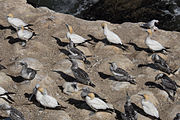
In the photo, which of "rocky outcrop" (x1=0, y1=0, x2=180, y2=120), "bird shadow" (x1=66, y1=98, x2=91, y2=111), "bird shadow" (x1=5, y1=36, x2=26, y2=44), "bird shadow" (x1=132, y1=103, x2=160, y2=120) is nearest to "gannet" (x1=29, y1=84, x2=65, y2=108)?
"rocky outcrop" (x1=0, y1=0, x2=180, y2=120)

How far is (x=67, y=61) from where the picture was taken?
53.0 ft

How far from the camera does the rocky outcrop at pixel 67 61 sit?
13.7m

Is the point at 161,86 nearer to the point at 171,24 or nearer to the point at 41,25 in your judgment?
the point at 41,25

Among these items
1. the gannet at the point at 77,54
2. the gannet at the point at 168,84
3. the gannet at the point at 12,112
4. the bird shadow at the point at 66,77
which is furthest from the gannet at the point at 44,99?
the gannet at the point at 168,84

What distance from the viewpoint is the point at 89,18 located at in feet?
84.5

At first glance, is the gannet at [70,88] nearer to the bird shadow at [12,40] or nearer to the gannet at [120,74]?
the gannet at [120,74]

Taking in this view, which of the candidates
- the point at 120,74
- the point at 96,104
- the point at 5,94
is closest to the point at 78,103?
the point at 96,104

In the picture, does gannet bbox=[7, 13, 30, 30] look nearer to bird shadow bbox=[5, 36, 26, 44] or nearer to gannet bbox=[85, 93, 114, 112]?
bird shadow bbox=[5, 36, 26, 44]

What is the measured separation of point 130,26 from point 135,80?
538 cm

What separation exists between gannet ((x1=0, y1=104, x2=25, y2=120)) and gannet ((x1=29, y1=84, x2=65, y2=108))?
3.82ft

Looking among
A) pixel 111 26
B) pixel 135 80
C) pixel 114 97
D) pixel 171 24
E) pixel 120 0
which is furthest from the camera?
pixel 120 0

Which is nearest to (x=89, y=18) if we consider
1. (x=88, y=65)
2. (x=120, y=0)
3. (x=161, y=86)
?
(x=120, y=0)

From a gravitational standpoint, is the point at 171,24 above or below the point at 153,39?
below

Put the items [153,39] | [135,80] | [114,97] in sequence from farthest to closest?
[153,39]
[135,80]
[114,97]
